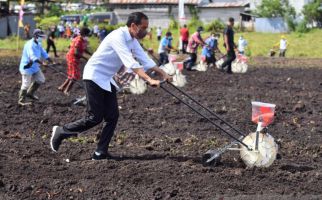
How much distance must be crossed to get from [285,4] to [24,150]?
57482 millimetres

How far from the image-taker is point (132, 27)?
25.6ft

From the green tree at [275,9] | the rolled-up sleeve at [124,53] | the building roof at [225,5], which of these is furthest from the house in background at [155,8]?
the rolled-up sleeve at [124,53]

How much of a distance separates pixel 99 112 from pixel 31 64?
6.19 meters

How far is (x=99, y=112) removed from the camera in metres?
8.05

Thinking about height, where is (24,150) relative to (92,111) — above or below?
below

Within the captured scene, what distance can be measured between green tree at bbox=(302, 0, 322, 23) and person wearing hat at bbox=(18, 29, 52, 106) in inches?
1816

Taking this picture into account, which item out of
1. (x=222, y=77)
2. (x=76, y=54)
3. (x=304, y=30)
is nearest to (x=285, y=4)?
(x=304, y=30)

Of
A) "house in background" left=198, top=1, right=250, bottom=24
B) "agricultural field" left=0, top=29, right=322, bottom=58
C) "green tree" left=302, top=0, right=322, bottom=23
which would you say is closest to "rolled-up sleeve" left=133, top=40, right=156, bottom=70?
"agricultural field" left=0, top=29, right=322, bottom=58

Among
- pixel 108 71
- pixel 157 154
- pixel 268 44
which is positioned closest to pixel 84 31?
pixel 157 154

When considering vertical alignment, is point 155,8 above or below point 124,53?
above

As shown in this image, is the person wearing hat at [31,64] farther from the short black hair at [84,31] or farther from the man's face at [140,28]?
the man's face at [140,28]

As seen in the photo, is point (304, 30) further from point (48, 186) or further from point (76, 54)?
point (48, 186)

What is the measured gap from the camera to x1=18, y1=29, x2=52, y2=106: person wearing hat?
13.8 m

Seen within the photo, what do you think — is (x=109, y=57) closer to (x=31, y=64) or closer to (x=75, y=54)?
(x=31, y=64)
